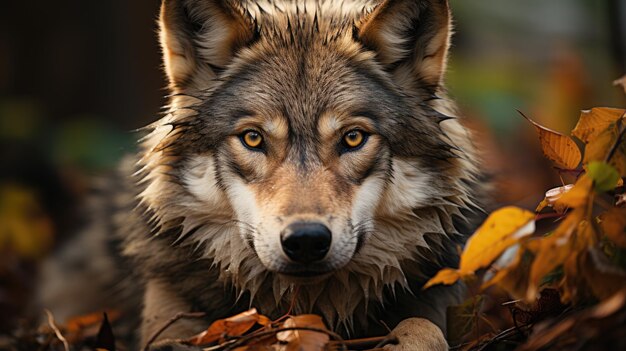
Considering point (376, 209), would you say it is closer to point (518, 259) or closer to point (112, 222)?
point (518, 259)

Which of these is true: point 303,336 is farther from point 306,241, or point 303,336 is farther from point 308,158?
point 308,158

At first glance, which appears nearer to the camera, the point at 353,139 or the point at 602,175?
the point at 602,175

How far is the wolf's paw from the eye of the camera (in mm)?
2654

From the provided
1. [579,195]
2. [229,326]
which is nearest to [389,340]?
[229,326]

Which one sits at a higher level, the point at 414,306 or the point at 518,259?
the point at 518,259

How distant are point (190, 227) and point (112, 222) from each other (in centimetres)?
159

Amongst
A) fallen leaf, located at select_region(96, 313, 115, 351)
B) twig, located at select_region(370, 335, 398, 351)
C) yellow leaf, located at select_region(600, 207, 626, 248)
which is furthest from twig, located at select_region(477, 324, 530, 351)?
fallen leaf, located at select_region(96, 313, 115, 351)

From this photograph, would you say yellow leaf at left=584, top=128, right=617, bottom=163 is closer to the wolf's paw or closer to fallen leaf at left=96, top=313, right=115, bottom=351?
the wolf's paw

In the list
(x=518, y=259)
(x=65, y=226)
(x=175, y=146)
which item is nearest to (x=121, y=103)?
(x=65, y=226)

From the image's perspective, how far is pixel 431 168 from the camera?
10.6 feet

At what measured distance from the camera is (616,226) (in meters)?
2.17

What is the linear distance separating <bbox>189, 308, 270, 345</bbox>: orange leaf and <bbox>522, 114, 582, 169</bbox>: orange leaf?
3.83 feet

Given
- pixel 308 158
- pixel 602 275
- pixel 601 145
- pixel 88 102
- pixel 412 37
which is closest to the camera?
pixel 602 275

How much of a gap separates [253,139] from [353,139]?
1.38 ft
